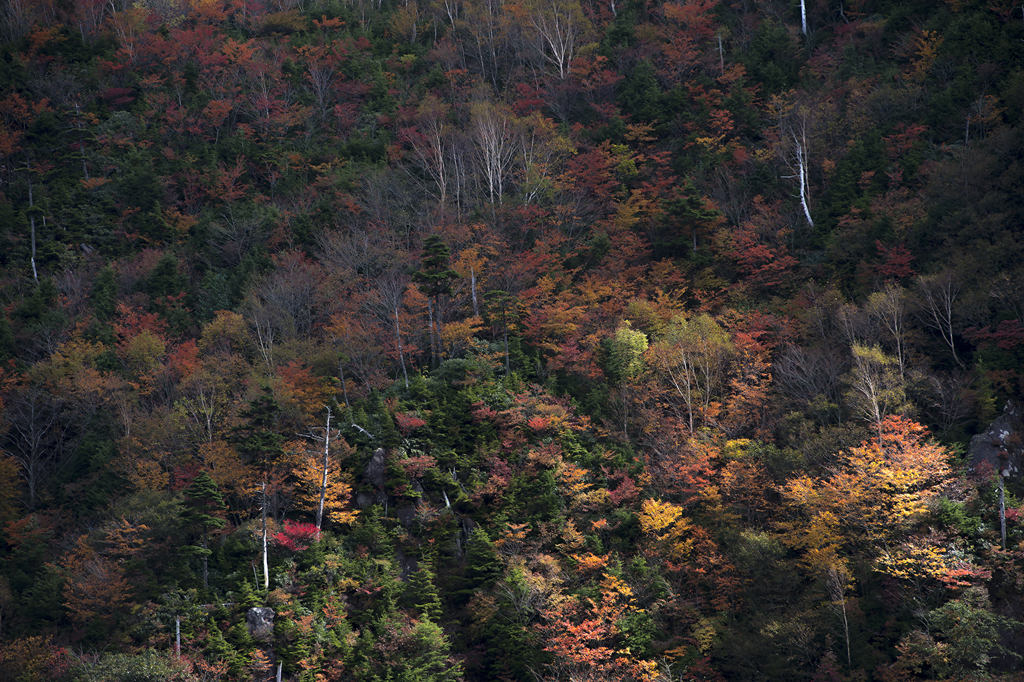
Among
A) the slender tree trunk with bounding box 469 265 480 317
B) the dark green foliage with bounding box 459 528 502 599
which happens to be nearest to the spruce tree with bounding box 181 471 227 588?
the dark green foliage with bounding box 459 528 502 599

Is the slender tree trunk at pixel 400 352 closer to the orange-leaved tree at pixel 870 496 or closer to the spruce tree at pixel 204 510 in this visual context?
the spruce tree at pixel 204 510

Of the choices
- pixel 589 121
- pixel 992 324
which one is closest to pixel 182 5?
pixel 589 121

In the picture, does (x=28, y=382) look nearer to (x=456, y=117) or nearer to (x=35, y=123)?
(x=35, y=123)

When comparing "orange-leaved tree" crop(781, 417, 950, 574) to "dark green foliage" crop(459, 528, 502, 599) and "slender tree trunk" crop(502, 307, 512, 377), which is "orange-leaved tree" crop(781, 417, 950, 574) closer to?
"dark green foliage" crop(459, 528, 502, 599)

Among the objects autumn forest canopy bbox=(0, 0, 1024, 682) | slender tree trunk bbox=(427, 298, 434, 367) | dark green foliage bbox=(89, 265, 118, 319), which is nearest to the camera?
autumn forest canopy bbox=(0, 0, 1024, 682)

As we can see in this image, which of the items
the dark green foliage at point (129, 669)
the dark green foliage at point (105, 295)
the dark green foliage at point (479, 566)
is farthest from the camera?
the dark green foliage at point (105, 295)

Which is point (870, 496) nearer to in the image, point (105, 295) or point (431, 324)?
point (431, 324)


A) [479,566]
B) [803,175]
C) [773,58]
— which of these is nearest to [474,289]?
[479,566]

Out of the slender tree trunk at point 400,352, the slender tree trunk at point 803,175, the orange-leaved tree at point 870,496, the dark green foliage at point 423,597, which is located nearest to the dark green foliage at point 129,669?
the dark green foliage at point 423,597

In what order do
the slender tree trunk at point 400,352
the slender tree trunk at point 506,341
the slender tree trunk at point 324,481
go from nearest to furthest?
the slender tree trunk at point 324,481 → the slender tree trunk at point 400,352 → the slender tree trunk at point 506,341
